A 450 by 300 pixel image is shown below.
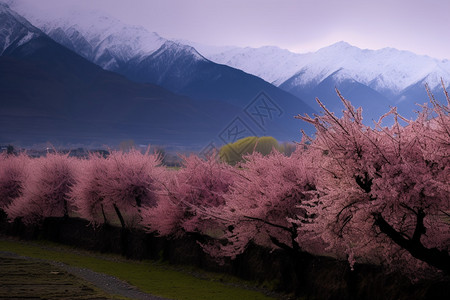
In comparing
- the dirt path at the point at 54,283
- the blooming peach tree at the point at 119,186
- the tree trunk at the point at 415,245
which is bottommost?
the dirt path at the point at 54,283

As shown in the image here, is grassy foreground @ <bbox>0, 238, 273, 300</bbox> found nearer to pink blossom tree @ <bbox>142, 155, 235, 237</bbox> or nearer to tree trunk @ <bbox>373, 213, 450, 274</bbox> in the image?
pink blossom tree @ <bbox>142, 155, 235, 237</bbox>

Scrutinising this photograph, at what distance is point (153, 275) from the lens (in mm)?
Result: 38281

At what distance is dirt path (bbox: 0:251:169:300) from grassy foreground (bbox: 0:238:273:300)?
4.52ft

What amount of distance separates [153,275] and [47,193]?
20.9m

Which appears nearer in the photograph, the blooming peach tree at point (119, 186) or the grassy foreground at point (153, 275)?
the grassy foreground at point (153, 275)

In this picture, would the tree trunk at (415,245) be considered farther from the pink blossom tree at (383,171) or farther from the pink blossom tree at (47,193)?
the pink blossom tree at (47,193)

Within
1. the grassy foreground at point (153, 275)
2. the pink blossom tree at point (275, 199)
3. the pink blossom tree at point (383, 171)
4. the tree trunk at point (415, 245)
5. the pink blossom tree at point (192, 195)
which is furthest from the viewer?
the pink blossom tree at point (192, 195)

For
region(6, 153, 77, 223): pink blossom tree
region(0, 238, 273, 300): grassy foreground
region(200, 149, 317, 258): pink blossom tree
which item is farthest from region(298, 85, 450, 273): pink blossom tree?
region(6, 153, 77, 223): pink blossom tree

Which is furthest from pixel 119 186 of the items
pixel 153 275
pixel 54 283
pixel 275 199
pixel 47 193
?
pixel 275 199

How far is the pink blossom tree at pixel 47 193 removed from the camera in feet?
181

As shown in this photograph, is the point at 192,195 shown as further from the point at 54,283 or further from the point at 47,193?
the point at 47,193

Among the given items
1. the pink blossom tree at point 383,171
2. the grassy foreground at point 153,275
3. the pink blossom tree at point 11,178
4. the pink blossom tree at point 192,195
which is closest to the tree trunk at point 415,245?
the pink blossom tree at point 383,171

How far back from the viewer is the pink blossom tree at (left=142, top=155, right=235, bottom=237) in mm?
37812

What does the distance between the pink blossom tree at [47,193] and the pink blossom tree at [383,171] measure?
133ft
